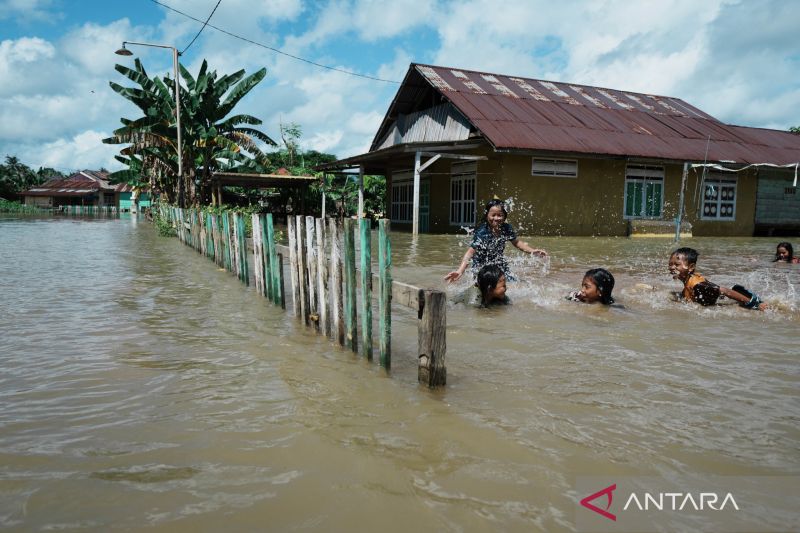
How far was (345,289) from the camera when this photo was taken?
16.2 ft

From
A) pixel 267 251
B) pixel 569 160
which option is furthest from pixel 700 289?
pixel 569 160

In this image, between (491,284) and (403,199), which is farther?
(403,199)

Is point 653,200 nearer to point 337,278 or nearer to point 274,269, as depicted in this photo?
point 274,269

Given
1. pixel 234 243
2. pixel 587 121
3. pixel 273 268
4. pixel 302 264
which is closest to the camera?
pixel 302 264

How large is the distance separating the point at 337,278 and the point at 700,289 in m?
4.21

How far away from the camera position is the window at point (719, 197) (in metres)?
20.5

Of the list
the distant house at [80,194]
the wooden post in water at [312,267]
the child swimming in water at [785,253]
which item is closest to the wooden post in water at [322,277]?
the wooden post in water at [312,267]

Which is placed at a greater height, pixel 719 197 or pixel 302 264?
pixel 719 197

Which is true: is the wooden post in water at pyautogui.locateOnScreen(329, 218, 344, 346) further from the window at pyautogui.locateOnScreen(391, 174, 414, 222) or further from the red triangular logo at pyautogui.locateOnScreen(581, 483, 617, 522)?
the window at pyautogui.locateOnScreen(391, 174, 414, 222)

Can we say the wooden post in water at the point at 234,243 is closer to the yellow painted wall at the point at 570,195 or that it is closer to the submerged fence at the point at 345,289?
the submerged fence at the point at 345,289

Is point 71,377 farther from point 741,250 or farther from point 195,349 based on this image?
point 741,250

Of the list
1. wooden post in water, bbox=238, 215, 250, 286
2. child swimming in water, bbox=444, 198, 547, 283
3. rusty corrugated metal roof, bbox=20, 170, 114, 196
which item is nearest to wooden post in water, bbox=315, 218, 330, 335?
child swimming in water, bbox=444, 198, 547, 283

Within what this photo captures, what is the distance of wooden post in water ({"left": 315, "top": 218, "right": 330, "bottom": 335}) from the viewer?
15.9ft

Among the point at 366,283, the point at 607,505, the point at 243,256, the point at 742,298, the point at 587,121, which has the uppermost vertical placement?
the point at 587,121
